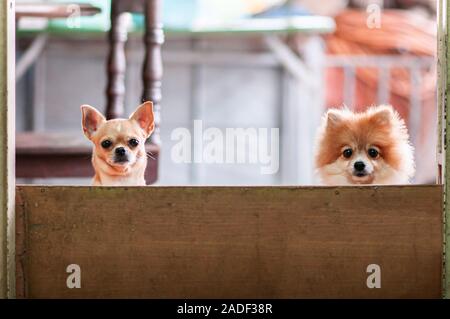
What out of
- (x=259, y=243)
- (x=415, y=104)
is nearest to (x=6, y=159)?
(x=259, y=243)

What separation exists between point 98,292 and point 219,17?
5690 mm

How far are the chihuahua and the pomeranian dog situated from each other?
1.86 feet

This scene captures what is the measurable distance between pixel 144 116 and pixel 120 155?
0.15 metres

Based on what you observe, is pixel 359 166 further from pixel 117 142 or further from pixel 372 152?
pixel 117 142

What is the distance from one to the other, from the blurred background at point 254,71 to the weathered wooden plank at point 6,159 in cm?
535

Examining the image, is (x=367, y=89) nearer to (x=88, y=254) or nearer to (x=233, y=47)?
(x=233, y=47)

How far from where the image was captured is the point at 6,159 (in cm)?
193

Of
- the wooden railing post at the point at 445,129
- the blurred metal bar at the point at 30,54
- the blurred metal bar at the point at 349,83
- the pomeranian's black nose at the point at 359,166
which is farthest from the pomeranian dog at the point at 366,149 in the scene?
the blurred metal bar at the point at 349,83

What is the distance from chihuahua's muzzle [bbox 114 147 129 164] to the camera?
2.21 meters

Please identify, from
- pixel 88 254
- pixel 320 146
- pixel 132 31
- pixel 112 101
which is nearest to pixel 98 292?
pixel 88 254

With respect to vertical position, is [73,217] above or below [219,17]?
below

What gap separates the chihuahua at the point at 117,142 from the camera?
7.29 ft

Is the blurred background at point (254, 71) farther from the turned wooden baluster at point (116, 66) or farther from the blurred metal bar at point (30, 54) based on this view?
the turned wooden baluster at point (116, 66)
